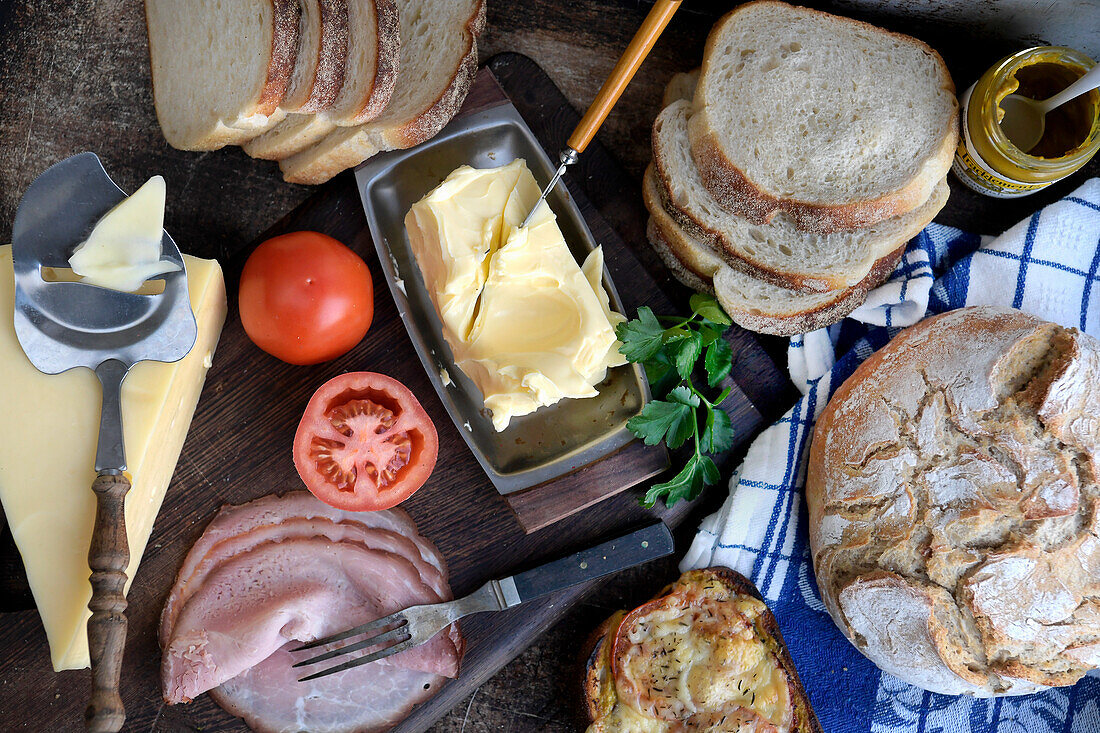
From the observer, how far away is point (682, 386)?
228 centimetres

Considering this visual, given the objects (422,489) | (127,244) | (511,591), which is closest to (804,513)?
(511,591)

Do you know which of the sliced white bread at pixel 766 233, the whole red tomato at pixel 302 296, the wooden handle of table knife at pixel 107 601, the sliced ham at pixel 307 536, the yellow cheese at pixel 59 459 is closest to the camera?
the wooden handle of table knife at pixel 107 601

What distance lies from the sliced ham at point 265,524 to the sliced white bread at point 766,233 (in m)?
1.38

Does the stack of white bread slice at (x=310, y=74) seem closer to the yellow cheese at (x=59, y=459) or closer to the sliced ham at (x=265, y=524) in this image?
the yellow cheese at (x=59, y=459)

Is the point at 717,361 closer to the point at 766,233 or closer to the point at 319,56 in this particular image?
the point at 766,233

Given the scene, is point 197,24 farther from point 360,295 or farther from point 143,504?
point 143,504

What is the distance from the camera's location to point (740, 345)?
8.27ft

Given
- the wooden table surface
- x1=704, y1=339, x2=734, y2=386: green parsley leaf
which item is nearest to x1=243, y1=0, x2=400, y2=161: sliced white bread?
the wooden table surface

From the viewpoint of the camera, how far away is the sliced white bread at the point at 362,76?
2.13m

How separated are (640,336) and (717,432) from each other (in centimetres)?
42

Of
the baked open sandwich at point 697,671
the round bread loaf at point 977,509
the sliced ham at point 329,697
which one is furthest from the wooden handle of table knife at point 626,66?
the sliced ham at point 329,697

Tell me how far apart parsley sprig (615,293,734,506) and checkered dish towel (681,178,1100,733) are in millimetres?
196

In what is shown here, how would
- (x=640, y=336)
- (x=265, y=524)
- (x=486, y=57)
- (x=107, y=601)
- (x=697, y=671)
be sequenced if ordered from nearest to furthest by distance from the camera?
(x=107, y=601), (x=640, y=336), (x=697, y=671), (x=265, y=524), (x=486, y=57)

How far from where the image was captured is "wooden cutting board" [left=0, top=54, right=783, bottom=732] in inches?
94.0
